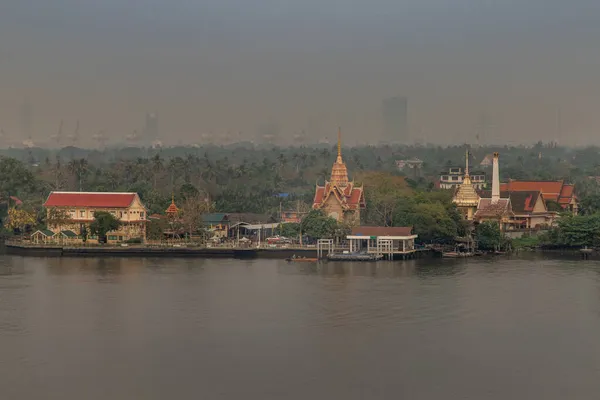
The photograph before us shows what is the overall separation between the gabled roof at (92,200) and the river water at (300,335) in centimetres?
843

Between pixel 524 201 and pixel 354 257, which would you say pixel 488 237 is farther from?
pixel 524 201

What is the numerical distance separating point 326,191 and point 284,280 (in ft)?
41.6

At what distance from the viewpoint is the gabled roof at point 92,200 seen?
3778cm

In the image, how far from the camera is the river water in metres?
15.6

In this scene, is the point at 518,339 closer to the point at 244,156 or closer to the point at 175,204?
the point at 175,204

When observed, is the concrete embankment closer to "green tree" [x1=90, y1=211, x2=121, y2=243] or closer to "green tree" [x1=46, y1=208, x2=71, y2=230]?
"green tree" [x1=90, y1=211, x2=121, y2=243]

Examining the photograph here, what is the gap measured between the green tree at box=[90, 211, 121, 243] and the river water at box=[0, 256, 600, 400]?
708 cm

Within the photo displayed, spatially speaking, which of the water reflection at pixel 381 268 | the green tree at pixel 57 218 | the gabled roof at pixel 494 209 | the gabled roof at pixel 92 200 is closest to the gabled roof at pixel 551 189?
the gabled roof at pixel 494 209

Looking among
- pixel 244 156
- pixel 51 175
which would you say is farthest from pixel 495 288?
pixel 244 156

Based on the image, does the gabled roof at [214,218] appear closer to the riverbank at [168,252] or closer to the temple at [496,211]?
the riverbank at [168,252]

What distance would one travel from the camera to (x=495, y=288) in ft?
84.2

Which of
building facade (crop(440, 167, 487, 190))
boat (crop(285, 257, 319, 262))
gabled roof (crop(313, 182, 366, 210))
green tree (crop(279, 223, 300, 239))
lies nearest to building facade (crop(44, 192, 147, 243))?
green tree (crop(279, 223, 300, 239))

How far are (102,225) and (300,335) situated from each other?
18779mm

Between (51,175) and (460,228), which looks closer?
(460,228)
